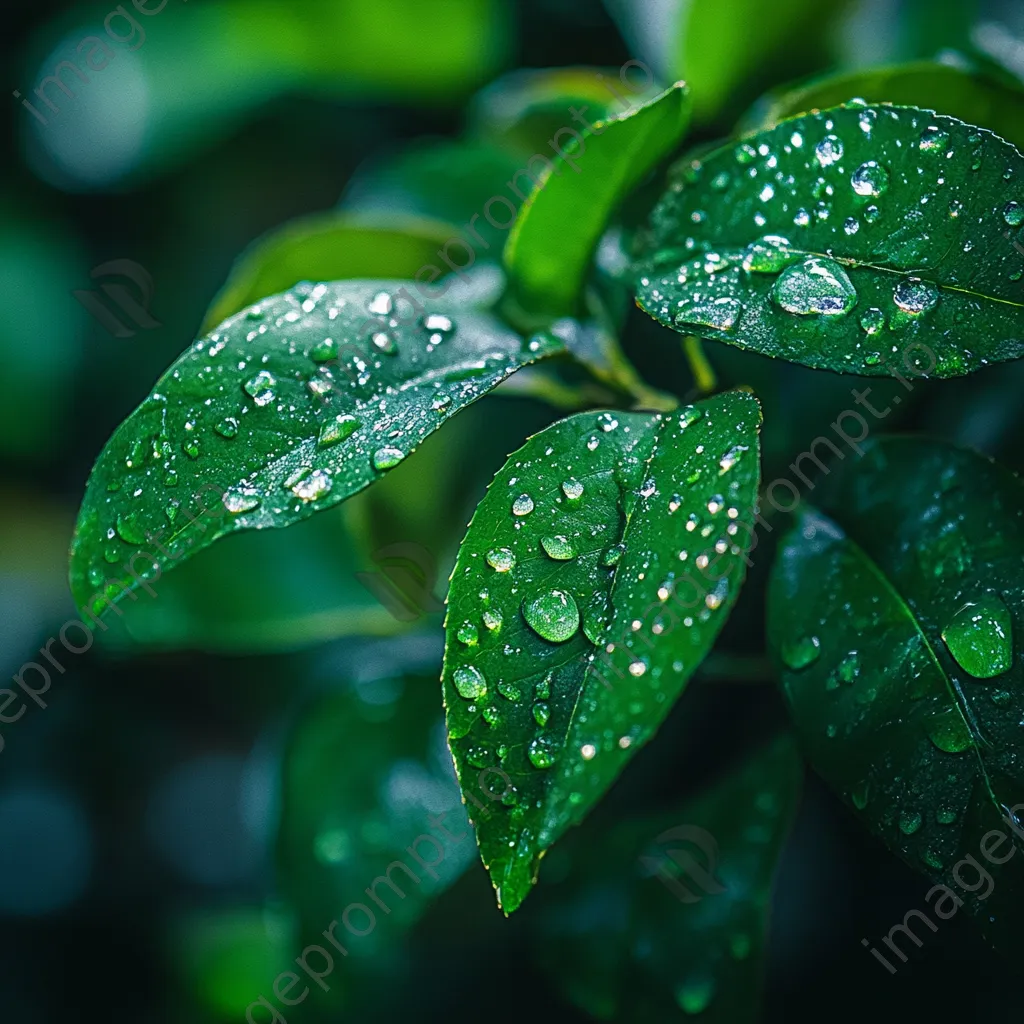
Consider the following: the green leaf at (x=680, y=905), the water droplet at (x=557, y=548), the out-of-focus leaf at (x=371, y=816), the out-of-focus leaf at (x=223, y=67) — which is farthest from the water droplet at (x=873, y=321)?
the out-of-focus leaf at (x=223, y=67)

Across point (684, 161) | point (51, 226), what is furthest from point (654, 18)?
point (51, 226)

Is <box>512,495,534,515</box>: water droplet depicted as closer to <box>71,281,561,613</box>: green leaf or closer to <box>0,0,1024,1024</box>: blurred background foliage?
<box>71,281,561,613</box>: green leaf

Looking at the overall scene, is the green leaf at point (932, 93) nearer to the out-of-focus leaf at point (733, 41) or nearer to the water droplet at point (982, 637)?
the out-of-focus leaf at point (733, 41)

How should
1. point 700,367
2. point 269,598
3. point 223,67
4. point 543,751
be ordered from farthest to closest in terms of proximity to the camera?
1. point 223,67
2. point 269,598
3. point 700,367
4. point 543,751

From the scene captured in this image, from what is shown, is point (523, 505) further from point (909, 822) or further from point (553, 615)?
point (909, 822)

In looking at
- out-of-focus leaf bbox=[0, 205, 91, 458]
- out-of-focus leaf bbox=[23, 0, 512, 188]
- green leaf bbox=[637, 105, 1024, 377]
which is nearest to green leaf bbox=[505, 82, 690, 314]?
green leaf bbox=[637, 105, 1024, 377]

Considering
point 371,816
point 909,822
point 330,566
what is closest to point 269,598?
point 330,566
